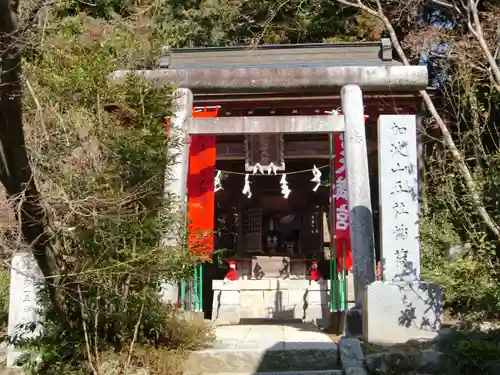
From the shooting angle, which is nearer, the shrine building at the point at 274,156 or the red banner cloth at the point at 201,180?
A: the shrine building at the point at 274,156

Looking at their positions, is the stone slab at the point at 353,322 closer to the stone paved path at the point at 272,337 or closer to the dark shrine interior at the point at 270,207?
the stone paved path at the point at 272,337

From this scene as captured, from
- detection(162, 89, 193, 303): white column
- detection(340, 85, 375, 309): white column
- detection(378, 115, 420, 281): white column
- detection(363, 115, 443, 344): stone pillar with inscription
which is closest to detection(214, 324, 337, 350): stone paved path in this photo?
detection(363, 115, 443, 344): stone pillar with inscription

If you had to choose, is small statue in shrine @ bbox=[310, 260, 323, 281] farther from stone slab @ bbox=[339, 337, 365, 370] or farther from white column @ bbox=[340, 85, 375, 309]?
stone slab @ bbox=[339, 337, 365, 370]

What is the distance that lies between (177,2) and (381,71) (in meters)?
8.07

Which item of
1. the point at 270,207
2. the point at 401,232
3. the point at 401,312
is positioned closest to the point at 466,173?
the point at 401,232

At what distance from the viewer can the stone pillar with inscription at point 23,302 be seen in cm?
704

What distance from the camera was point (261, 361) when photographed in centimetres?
700

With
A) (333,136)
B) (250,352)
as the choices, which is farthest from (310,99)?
(250,352)

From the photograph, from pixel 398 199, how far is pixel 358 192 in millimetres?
886

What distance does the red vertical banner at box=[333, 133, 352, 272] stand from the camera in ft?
31.1

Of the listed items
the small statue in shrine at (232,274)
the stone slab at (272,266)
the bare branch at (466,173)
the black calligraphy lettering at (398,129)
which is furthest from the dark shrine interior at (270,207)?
the black calligraphy lettering at (398,129)

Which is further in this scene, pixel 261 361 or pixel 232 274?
pixel 232 274

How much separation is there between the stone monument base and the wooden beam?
108 inches

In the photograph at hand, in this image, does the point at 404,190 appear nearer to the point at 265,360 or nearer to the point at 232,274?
the point at 265,360
